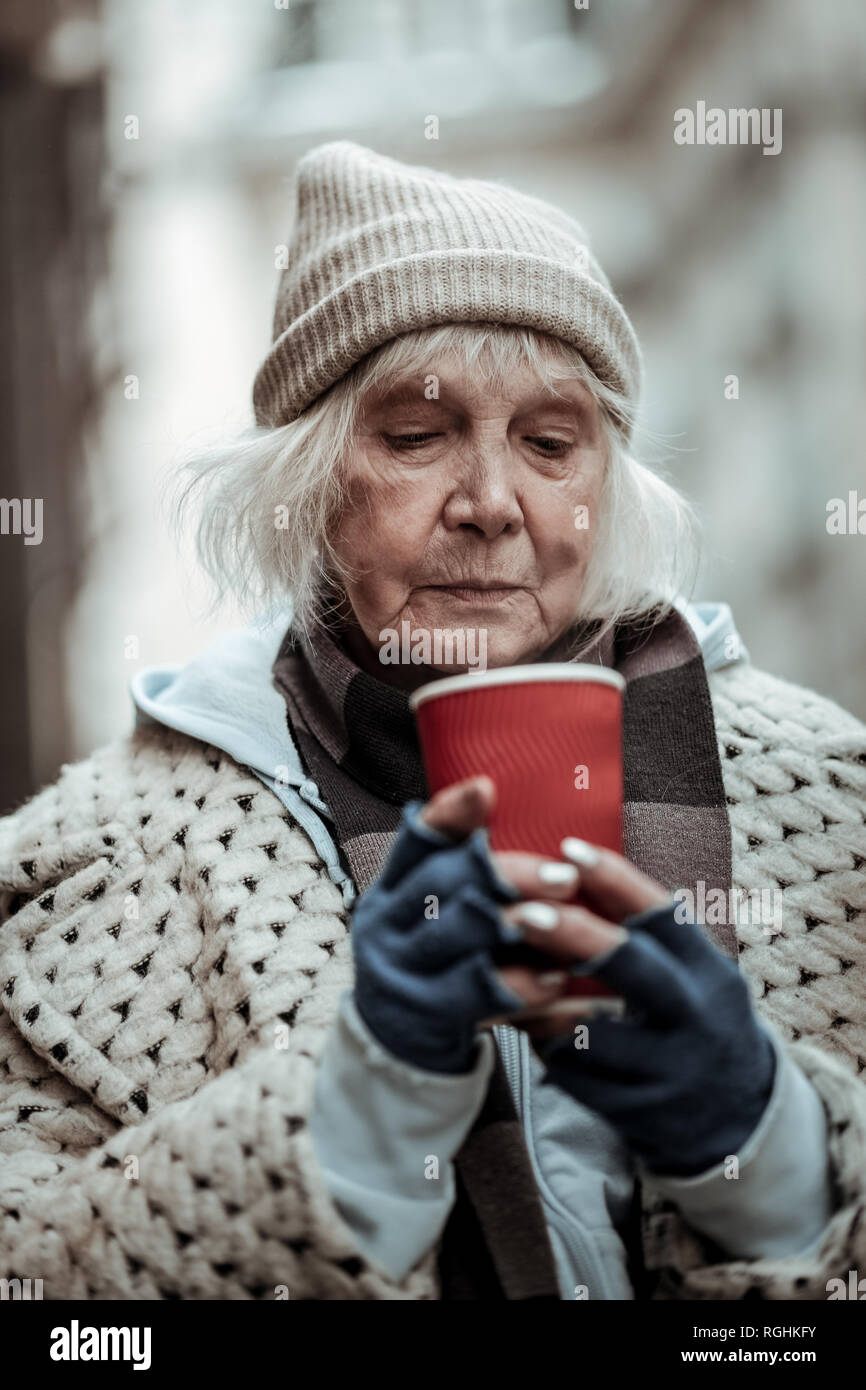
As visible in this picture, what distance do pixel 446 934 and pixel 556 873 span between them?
87mm

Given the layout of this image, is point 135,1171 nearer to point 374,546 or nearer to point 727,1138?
point 727,1138

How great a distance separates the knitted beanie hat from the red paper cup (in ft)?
2.00

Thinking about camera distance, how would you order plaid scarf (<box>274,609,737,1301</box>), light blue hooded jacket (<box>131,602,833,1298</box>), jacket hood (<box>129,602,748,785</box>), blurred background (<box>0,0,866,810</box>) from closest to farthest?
1. light blue hooded jacket (<box>131,602,833,1298</box>)
2. plaid scarf (<box>274,609,737,1301</box>)
3. jacket hood (<box>129,602,748,785</box>)
4. blurred background (<box>0,0,866,810</box>)

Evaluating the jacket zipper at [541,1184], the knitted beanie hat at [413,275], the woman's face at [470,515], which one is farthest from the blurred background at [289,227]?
the jacket zipper at [541,1184]

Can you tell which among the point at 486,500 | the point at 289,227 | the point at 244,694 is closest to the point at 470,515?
the point at 486,500

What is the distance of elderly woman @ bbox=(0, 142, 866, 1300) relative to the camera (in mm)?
930

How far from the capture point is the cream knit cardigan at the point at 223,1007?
1.04 m

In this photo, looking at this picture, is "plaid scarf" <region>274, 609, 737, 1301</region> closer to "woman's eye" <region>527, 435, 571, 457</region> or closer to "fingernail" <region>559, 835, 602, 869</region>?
"woman's eye" <region>527, 435, 571, 457</region>

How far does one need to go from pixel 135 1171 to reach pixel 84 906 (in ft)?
1.42

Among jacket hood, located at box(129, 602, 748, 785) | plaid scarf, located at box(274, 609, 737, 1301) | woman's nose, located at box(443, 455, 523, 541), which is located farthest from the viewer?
jacket hood, located at box(129, 602, 748, 785)

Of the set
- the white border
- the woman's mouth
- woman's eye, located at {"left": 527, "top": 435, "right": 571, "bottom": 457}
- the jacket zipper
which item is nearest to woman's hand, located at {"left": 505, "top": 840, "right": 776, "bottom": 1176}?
the white border

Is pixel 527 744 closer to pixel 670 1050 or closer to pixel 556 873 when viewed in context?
pixel 556 873

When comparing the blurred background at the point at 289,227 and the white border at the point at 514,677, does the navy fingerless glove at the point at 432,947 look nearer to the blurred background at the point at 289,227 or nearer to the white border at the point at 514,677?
the white border at the point at 514,677

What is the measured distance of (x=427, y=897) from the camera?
895mm
